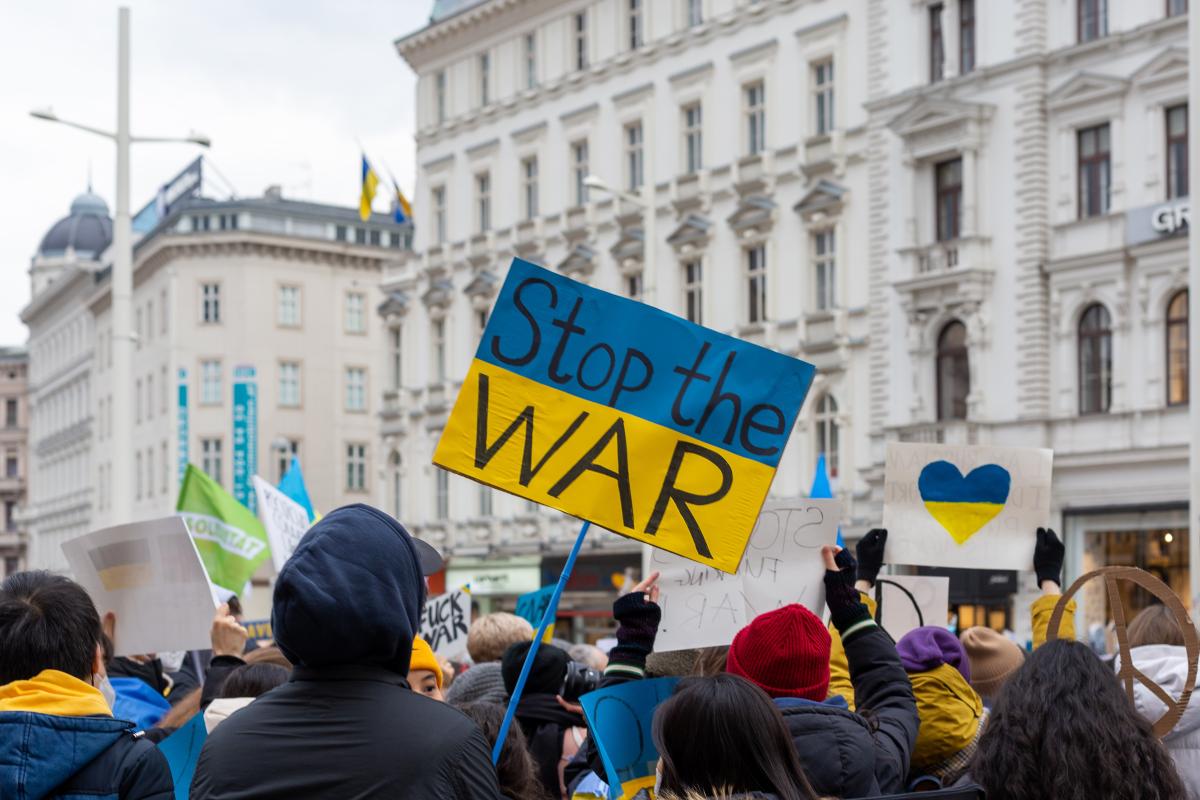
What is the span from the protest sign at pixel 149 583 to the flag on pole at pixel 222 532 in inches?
230

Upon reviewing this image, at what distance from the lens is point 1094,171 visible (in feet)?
103

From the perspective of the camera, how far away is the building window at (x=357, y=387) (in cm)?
6700

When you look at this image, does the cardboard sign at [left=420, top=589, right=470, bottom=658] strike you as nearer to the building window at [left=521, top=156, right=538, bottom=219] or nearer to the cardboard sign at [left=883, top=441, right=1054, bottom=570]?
the cardboard sign at [left=883, top=441, right=1054, bottom=570]

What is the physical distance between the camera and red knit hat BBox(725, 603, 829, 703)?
4574 mm

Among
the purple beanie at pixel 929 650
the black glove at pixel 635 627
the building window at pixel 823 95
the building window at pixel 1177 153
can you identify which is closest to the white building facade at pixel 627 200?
the building window at pixel 823 95

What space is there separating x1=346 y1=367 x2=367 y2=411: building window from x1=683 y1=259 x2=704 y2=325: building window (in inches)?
1154

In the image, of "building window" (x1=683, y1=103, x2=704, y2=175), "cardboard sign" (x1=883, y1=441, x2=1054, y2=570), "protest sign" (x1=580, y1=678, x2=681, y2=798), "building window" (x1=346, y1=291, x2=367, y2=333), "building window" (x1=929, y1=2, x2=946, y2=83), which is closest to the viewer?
"protest sign" (x1=580, y1=678, x2=681, y2=798)

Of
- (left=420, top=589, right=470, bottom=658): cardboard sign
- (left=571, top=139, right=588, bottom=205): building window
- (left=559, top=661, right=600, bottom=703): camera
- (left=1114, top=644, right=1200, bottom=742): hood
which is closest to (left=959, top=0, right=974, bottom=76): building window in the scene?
(left=571, top=139, right=588, bottom=205): building window

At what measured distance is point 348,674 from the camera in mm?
3439

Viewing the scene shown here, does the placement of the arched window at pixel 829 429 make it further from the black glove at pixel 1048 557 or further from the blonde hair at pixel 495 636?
the black glove at pixel 1048 557

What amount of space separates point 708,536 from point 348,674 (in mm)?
2272

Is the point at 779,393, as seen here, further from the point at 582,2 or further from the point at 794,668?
the point at 582,2

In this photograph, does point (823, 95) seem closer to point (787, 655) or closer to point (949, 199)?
point (949, 199)

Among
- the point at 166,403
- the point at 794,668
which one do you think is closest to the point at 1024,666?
the point at 794,668
